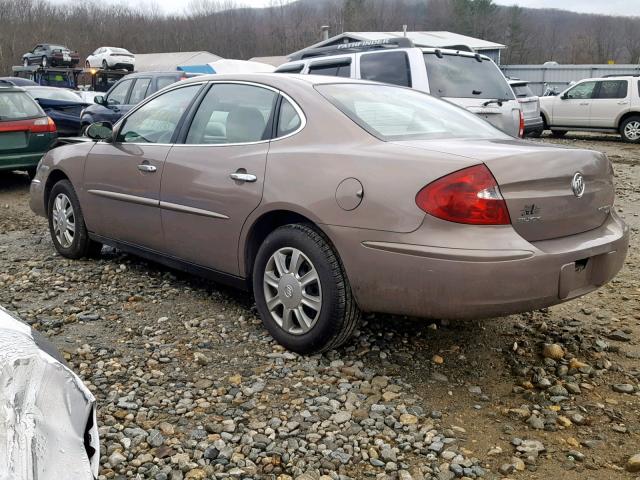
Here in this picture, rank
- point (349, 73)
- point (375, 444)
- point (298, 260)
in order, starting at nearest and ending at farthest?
point (375, 444) → point (298, 260) → point (349, 73)

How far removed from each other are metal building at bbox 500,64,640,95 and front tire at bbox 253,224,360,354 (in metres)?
34.6

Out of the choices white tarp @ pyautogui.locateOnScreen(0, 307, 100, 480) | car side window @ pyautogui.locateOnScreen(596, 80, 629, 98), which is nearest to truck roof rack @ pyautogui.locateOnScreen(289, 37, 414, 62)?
white tarp @ pyautogui.locateOnScreen(0, 307, 100, 480)

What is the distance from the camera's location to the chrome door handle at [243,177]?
3.55 m

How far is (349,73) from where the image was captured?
8.62 meters

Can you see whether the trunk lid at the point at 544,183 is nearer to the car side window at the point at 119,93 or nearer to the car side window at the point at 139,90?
the car side window at the point at 139,90

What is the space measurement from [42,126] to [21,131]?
333mm

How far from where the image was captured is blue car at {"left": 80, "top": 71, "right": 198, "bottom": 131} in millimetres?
11922

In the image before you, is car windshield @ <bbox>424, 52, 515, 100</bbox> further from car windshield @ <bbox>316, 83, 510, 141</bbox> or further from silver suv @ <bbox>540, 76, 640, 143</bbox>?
silver suv @ <bbox>540, 76, 640, 143</bbox>

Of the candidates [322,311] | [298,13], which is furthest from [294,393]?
[298,13]

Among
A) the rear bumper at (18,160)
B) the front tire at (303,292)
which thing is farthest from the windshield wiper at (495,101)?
the rear bumper at (18,160)

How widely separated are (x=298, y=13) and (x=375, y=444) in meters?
86.7

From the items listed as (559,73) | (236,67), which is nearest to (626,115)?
(236,67)

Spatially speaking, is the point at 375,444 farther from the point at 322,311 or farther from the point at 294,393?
the point at 322,311

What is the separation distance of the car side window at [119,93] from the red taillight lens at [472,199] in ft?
34.9
